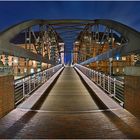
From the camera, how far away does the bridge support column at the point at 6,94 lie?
7955 mm

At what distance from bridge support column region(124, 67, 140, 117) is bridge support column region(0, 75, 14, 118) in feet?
11.8

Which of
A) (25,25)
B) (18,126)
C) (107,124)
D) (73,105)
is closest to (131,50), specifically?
(73,105)

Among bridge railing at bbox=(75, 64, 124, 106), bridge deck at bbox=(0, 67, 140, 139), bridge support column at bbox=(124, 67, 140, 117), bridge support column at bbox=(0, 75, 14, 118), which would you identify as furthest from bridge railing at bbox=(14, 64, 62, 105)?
bridge support column at bbox=(124, 67, 140, 117)

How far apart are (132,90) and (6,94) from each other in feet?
12.1

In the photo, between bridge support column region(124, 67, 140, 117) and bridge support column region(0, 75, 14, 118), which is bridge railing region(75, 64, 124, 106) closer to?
bridge support column region(124, 67, 140, 117)

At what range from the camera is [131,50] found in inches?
595

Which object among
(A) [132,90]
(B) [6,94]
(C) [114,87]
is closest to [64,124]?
(B) [6,94]

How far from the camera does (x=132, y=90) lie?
830cm

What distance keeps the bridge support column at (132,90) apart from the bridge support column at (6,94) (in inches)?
142

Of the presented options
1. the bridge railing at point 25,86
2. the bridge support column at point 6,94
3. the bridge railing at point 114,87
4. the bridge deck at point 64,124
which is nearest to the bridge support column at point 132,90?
the bridge deck at point 64,124

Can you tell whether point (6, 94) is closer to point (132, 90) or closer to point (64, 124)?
point (64, 124)

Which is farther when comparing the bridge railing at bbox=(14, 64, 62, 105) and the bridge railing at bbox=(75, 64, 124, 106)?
the bridge railing at bbox=(14, 64, 62, 105)

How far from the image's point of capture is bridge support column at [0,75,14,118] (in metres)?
7.96

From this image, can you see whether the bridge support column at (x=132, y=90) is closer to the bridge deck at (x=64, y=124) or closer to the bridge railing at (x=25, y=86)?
the bridge deck at (x=64, y=124)
